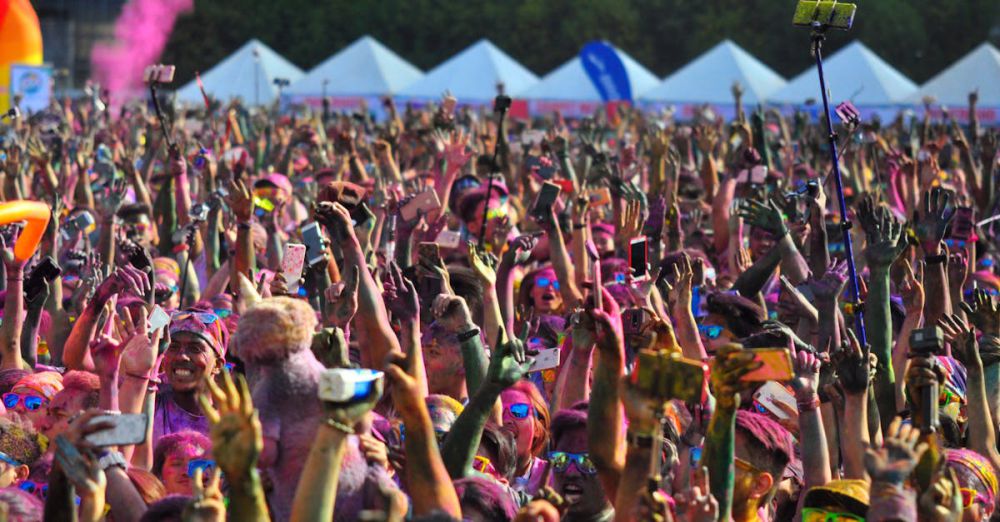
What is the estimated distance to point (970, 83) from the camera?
92.5 ft

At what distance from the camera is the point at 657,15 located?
2191 inches

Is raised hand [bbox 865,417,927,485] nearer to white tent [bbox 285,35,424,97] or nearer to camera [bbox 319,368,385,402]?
camera [bbox 319,368,385,402]

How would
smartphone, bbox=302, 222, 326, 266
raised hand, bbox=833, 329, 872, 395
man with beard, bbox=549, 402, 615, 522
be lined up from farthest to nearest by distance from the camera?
smartphone, bbox=302, 222, 326, 266 → raised hand, bbox=833, 329, 872, 395 → man with beard, bbox=549, 402, 615, 522

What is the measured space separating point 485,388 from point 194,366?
5.71 ft

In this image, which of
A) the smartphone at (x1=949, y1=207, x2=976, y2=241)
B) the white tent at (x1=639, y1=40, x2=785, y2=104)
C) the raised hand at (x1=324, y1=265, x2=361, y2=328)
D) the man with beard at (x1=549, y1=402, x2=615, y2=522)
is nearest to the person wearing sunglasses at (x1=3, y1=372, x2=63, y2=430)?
the raised hand at (x1=324, y1=265, x2=361, y2=328)

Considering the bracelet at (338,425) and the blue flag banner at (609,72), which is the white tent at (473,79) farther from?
the bracelet at (338,425)

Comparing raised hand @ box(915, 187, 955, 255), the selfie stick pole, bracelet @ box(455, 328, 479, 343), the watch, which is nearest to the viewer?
the watch

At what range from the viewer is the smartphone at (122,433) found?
3.55 m

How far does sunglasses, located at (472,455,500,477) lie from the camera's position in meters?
4.94

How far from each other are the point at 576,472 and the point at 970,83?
2533cm

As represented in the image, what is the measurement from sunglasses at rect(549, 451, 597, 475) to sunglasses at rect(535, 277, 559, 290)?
3.22 meters

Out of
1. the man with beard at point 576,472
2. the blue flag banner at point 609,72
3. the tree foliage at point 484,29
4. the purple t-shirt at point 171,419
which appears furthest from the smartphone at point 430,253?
the tree foliage at point 484,29

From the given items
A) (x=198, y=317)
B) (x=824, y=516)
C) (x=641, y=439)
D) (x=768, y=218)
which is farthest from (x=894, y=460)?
(x=768, y=218)

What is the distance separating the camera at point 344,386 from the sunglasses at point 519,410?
2.22m
